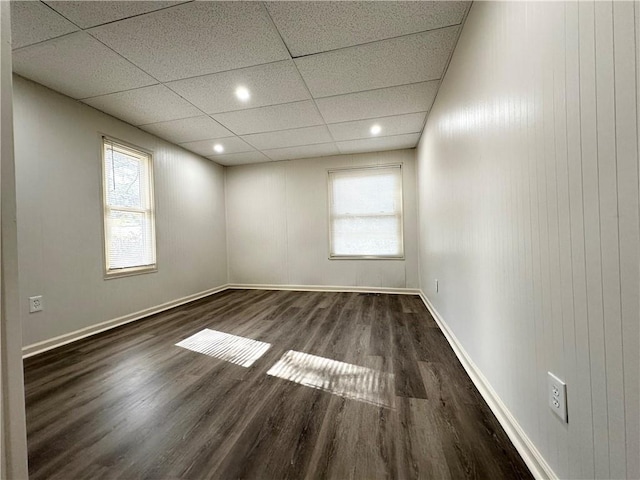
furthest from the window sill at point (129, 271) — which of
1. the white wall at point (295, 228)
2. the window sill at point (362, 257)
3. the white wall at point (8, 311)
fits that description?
the window sill at point (362, 257)

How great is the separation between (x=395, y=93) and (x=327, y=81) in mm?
722

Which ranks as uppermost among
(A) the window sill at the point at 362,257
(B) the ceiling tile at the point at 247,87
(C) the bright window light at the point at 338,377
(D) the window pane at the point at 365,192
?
(B) the ceiling tile at the point at 247,87

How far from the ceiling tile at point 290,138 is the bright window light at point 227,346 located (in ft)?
8.52

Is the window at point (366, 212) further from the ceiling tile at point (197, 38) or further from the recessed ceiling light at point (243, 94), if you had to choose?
the ceiling tile at point (197, 38)

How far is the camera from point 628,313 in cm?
58

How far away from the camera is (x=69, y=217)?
241 cm

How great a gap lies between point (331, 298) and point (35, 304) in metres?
3.19

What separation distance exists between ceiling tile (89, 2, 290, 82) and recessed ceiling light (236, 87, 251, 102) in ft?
0.95

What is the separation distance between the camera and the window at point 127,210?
280 cm

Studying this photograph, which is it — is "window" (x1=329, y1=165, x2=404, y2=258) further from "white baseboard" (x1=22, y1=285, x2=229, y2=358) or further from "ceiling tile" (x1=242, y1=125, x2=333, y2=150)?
"white baseboard" (x1=22, y1=285, x2=229, y2=358)

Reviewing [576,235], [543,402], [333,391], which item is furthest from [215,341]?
[576,235]

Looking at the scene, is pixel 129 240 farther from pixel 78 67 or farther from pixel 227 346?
pixel 227 346

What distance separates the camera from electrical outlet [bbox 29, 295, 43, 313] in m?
2.10

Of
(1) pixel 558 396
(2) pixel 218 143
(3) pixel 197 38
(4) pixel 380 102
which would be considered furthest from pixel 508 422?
(2) pixel 218 143
